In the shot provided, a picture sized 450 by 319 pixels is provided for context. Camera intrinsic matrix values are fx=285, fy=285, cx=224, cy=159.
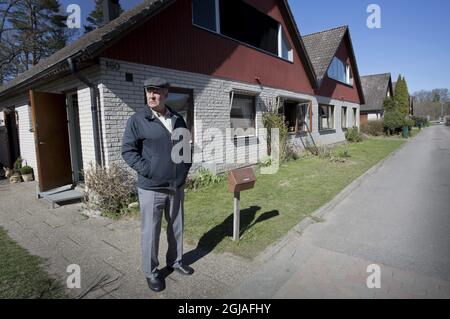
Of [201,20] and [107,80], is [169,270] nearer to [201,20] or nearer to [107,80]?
[107,80]

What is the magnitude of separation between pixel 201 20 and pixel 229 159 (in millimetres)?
4040

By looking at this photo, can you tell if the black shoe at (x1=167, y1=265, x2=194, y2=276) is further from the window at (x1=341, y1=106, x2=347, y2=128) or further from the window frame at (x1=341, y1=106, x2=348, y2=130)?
the window at (x1=341, y1=106, x2=347, y2=128)

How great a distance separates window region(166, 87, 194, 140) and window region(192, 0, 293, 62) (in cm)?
201

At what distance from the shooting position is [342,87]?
60.3 feet

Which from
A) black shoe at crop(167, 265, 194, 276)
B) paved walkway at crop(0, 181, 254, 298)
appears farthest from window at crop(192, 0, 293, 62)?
black shoe at crop(167, 265, 194, 276)

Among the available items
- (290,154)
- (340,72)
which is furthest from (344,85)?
(290,154)

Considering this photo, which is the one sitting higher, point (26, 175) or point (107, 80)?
point (107, 80)

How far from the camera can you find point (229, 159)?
885 centimetres

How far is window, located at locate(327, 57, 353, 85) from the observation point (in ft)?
55.0

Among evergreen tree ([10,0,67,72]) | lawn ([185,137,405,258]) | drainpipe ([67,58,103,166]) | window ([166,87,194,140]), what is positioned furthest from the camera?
evergreen tree ([10,0,67,72])

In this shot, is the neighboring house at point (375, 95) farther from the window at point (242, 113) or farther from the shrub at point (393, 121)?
the window at point (242, 113)

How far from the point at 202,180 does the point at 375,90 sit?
1346 inches

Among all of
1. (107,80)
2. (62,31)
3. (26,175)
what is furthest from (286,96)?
(62,31)

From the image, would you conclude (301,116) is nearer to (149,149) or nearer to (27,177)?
(27,177)
